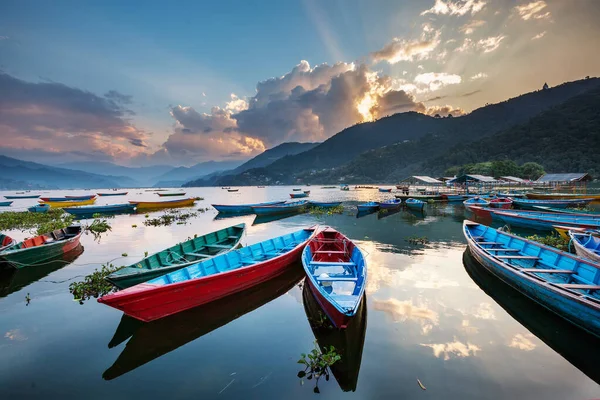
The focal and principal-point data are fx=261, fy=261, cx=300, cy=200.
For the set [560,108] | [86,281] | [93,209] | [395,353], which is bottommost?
[395,353]

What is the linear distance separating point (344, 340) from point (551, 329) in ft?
21.1

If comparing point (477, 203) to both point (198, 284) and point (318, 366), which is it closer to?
point (318, 366)

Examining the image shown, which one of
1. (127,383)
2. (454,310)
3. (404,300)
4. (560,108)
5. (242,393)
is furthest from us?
A: (560,108)

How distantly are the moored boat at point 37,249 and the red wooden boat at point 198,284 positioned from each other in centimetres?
941

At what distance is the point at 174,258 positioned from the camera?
1195cm

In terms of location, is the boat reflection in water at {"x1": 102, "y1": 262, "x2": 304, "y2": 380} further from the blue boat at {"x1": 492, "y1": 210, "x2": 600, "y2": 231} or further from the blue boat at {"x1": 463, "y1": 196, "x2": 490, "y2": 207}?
the blue boat at {"x1": 463, "y1": 196, "x2": 490, "y2": 207}

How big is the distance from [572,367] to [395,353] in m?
4.18

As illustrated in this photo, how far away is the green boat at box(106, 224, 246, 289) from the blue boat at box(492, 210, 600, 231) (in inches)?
925

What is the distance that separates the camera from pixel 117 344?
25.4ft

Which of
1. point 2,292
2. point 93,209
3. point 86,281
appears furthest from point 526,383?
point 93,209

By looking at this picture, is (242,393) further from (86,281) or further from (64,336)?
(86,281)

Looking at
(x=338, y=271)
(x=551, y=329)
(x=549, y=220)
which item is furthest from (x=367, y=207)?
(x=551, y=329)

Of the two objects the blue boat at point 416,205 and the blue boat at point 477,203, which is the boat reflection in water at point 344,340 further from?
the blue boat at point 477,203

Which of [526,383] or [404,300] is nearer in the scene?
[526,383]
